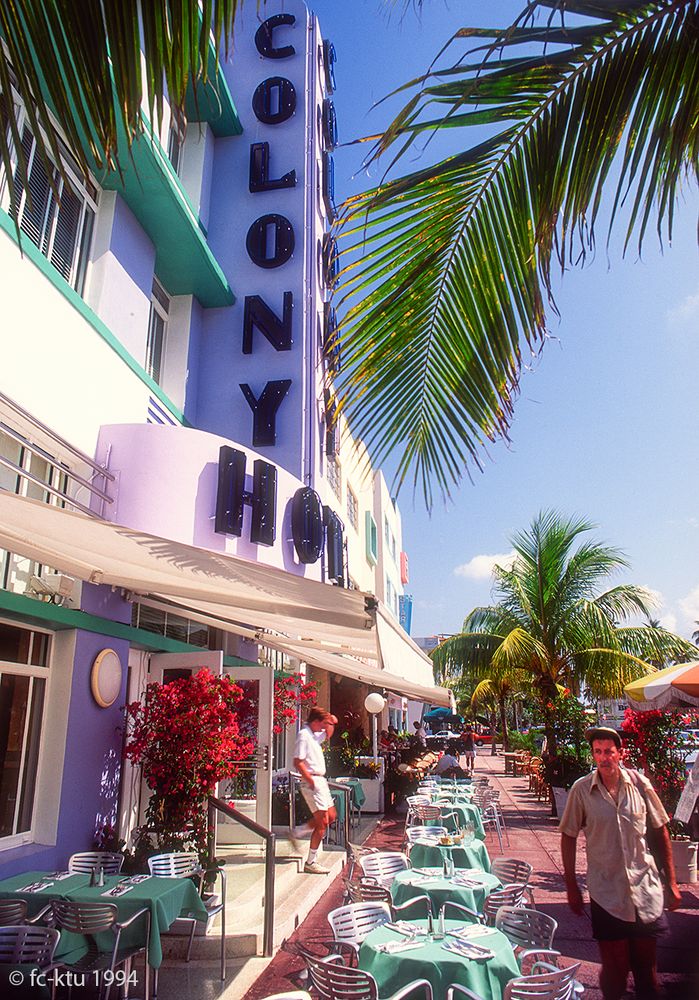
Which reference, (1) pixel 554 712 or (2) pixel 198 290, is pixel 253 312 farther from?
(1) pixel 554 712

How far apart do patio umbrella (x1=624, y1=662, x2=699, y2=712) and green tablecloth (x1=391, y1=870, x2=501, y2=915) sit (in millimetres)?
4031

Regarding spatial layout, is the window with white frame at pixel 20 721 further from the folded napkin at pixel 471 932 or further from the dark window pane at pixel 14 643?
the folded napkin at pixel 471 932

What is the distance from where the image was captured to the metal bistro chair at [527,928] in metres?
5.05

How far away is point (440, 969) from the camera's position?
14.5 feet

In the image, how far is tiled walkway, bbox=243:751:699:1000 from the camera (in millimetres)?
6051

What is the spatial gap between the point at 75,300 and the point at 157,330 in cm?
489

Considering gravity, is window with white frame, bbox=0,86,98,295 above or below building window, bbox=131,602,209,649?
above

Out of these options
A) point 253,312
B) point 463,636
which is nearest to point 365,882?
point 253,312

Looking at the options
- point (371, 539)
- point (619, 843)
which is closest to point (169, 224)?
point (619, 843)

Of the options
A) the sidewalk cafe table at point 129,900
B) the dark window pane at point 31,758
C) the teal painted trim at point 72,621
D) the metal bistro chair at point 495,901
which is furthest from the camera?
the dark window pane at point 31,758

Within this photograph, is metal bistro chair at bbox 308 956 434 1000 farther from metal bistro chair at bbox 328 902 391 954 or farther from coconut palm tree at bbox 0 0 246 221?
coconut palm tree at bbox 0 0 246 221

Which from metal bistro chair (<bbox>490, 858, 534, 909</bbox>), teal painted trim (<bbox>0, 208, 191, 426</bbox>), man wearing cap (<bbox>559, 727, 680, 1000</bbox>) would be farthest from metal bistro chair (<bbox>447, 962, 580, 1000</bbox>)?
teal painted trim (<bbox>0, 208, 191, 426</bbox>)

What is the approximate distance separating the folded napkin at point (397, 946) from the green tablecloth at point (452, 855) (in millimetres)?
3733

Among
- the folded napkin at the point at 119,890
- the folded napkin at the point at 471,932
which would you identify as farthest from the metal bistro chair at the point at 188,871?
the folded napkin at the point at 471,932
